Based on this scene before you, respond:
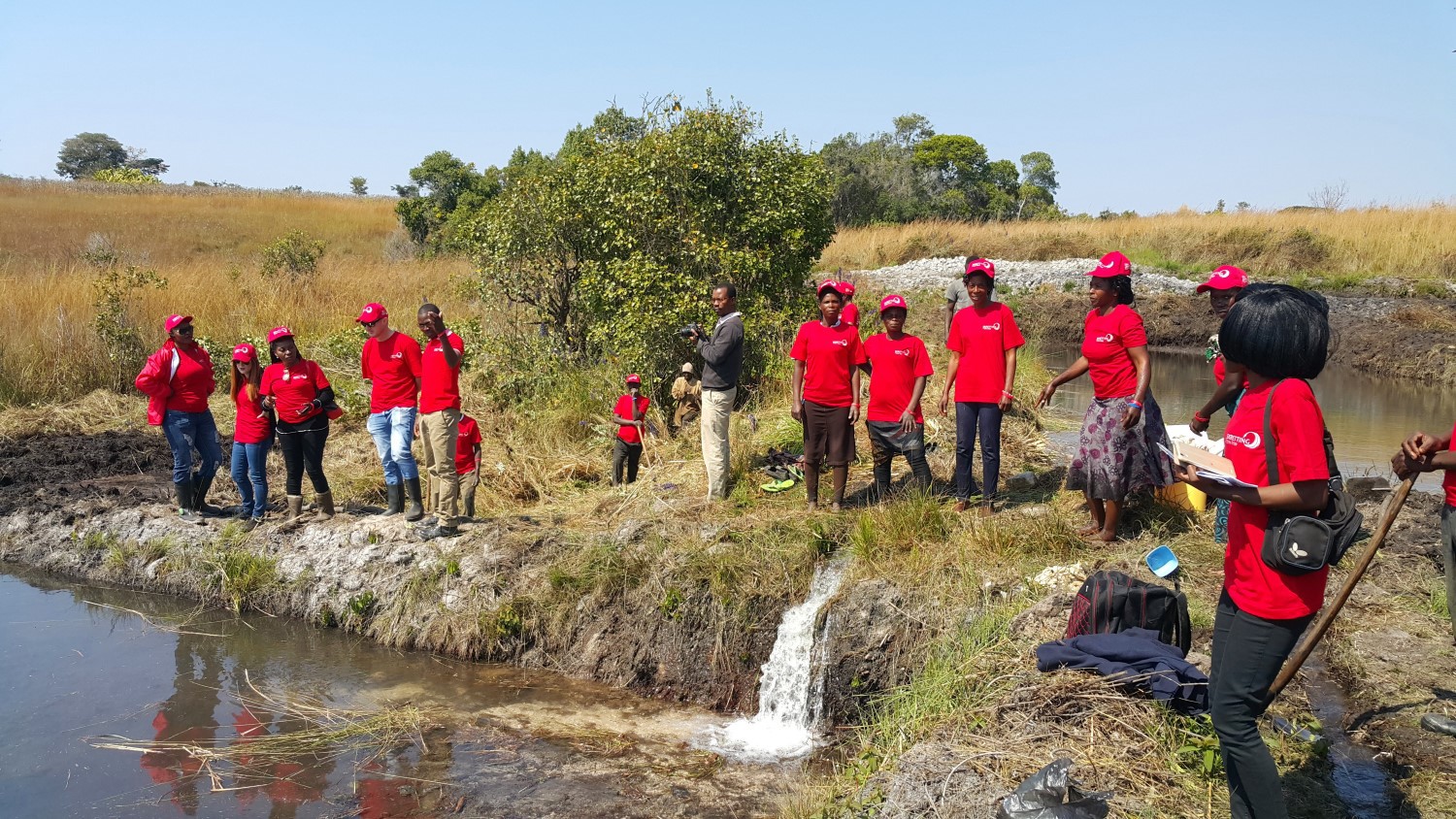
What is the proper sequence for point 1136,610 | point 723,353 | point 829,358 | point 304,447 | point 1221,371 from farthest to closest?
point 304,447 → point 723,353 → point 829,358 → point 1221,371 → point 1136,610

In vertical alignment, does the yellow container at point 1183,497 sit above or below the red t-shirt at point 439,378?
below

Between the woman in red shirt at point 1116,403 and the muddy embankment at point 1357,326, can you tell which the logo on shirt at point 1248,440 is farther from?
the muddy embankment at point 1357,326

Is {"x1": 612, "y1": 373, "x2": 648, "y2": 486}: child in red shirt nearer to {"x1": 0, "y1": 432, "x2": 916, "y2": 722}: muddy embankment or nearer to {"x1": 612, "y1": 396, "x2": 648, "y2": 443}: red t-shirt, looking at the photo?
{"x1": 612, "y1": 396, "x2": 648, "y2": 443}: red t-shirt

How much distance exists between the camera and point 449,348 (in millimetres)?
7910

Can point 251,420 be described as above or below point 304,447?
above

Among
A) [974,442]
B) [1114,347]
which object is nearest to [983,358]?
[974,442]

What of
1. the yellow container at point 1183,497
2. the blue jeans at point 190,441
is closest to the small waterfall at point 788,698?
the yellow container at point 1183,497

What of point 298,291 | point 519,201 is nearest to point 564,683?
point 519,201

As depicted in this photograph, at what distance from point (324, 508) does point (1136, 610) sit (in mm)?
7037

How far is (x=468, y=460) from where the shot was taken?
898 cm

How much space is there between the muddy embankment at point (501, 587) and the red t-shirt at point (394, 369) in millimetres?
1185

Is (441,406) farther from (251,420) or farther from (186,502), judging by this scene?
(186,502)

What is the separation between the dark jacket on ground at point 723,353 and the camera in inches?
313

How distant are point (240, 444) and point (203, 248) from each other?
89.6 feet
